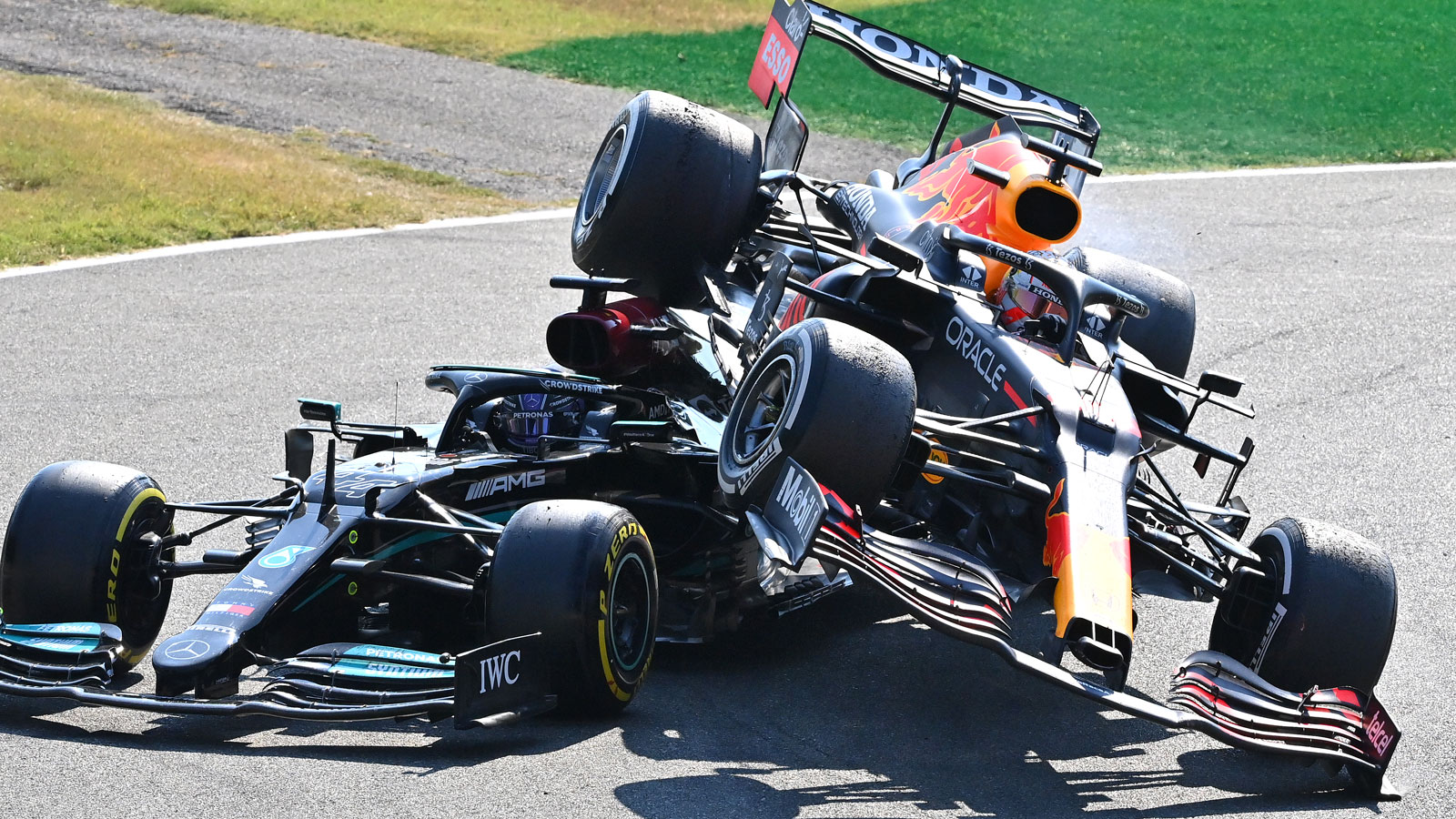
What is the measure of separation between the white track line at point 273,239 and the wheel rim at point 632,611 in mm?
8609

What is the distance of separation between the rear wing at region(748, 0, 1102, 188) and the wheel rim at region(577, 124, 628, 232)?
115 cm

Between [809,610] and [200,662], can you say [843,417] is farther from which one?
[200,662]

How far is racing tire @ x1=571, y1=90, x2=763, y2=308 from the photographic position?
8352 mm

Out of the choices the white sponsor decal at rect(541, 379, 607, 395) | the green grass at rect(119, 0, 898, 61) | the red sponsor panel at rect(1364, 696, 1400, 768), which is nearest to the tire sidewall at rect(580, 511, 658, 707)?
Answer: the white sponsor decal at rect(541, 379, 607, 395)

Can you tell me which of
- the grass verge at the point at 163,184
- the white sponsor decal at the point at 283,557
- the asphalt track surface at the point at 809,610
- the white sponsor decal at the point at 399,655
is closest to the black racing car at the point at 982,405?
the asphalt track surface at the point at 809,610

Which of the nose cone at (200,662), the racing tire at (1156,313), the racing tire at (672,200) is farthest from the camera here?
the racing tire at (1156,313)

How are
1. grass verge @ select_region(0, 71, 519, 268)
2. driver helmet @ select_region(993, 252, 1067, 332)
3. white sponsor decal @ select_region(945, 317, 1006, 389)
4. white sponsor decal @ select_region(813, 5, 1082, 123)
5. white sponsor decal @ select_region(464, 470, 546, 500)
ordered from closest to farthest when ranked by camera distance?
1. white sponsor decal @ select_region(464, 470, 546, 500)
2. white sponsor decal @ select_region(945, 317, 1006, 389)
3. driver helmet @ select_region(993, 252, 1067, 332)
4. white sponsor decal @ select_region(813, 5, 1082, 123)
5. grass verge @ select_region(0, 71, 519, 268)

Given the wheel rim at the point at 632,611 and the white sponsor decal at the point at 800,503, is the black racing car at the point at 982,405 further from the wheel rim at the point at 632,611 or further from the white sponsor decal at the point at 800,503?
the wheel rim at the point at 632,611

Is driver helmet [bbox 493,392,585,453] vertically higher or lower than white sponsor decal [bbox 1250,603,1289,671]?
lower

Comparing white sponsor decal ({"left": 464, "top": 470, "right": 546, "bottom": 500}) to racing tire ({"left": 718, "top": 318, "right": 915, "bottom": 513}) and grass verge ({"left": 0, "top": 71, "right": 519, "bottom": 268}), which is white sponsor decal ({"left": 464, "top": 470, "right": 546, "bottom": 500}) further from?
grass verge ({"left": 0, "top": 71, "right": 519, "bottom": 268})

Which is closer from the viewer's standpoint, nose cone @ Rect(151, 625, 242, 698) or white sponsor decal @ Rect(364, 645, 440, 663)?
nose cone @ Rect(151, 625, 242, 698)

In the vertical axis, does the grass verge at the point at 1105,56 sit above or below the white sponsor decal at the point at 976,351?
above

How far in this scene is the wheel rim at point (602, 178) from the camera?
8.55 m

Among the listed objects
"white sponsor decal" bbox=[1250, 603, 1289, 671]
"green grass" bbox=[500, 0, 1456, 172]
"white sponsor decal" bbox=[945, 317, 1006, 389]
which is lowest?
"white sponsor decal" bbox=[1250, 603, 1289, 671]
